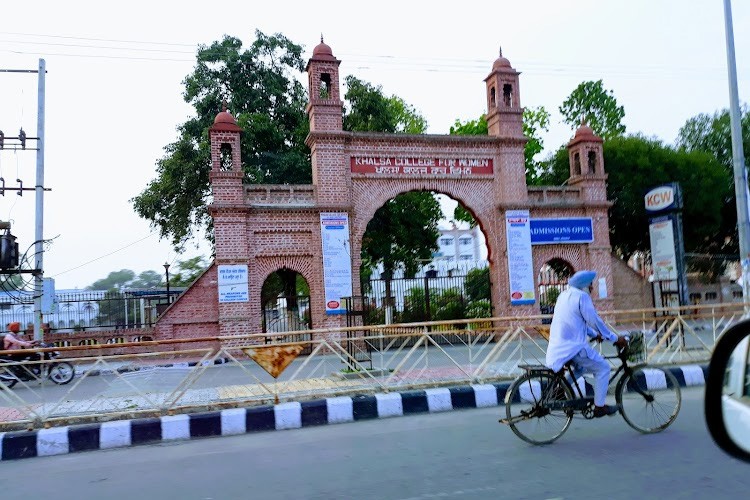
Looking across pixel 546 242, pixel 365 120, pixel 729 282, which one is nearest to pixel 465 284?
pixel 546 242

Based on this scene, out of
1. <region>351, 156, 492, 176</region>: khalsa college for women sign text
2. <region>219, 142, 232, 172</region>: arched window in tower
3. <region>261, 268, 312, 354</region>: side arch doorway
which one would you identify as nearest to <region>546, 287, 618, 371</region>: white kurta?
<region>261, 268, 312, 354</region>: side arch doorway

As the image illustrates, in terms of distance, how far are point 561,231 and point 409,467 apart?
48.2ft

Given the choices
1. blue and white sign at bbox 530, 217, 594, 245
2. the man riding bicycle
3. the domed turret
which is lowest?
the man riding bicycle

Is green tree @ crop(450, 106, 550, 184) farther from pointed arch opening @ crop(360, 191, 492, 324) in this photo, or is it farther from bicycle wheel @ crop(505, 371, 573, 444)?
bicycle wheel @ crop(505, 371, 573, 444)

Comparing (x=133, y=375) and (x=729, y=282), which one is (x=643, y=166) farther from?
(x=133, y=375)

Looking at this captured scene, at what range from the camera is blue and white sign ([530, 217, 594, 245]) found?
18.5 meters

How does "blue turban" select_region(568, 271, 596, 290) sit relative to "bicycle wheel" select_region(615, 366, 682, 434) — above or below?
above

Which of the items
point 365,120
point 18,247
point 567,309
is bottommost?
point 567,309

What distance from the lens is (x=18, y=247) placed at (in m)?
13.9

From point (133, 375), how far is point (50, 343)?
29.9ft

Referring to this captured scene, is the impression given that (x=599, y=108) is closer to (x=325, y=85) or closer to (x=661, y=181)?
(x=661, y=181)

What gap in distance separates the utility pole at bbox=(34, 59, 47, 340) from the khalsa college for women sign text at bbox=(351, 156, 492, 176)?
7.76 m

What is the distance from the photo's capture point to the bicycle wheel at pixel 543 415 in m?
5.70

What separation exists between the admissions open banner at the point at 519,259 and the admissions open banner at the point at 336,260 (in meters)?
4.75
